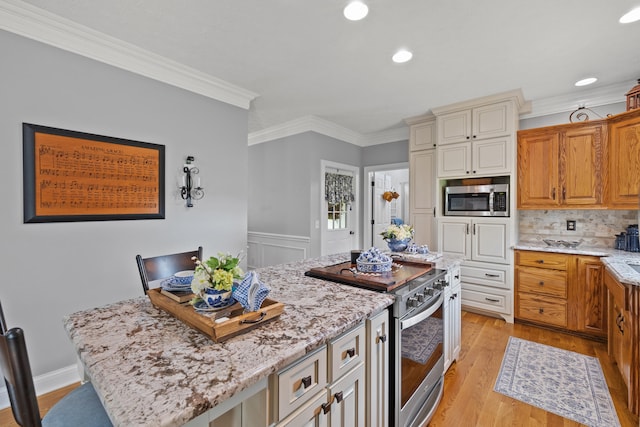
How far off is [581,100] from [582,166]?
0.85m

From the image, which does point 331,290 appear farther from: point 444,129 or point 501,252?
point 444,129

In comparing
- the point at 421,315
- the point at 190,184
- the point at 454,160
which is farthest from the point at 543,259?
the point at 190,184

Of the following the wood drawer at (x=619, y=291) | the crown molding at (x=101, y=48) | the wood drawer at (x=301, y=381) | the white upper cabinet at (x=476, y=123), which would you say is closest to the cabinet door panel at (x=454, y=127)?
the white upper cabinet at (x=476, y=123)

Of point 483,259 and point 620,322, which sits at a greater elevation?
point 483,259

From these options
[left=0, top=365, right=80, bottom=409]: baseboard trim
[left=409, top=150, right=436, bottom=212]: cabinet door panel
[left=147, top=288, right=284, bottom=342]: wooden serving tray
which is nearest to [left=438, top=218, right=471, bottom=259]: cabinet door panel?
[left=409, top=150, right=436, bottom=212]: cabinet door panel

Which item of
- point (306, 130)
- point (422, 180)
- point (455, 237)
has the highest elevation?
point (306, 130)

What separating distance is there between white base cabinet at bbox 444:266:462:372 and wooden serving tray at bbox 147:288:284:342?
1442 mm

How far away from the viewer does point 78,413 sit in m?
0.94

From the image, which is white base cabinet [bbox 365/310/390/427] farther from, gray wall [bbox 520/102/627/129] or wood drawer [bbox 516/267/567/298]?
gray wall [bbox 520/102/627/129]

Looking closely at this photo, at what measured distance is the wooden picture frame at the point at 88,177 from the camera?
197cm

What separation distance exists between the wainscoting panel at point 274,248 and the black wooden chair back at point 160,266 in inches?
99.0

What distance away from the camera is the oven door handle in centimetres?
140

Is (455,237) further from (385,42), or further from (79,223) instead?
(79,223)

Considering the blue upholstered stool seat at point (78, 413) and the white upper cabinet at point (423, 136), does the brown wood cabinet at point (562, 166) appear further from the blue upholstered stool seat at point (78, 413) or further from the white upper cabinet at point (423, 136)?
the blue upholstered stool seat at point (78, 413)
